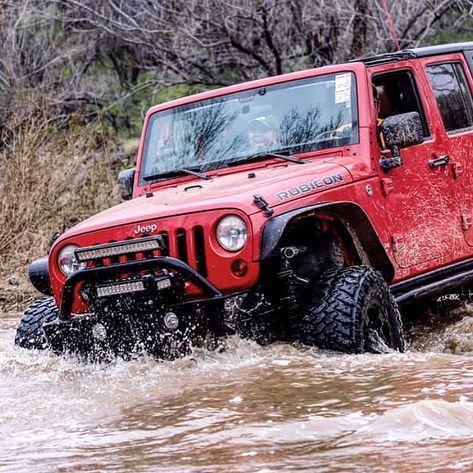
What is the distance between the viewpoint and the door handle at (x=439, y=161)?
21.1 feet

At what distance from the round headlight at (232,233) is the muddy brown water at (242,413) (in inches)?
18.8

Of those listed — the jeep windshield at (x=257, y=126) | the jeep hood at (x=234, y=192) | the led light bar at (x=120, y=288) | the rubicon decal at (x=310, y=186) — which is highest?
the jeep windshield at (x=257, y=126)

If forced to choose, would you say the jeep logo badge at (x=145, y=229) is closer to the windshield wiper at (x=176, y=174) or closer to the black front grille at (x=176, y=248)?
the black front grille at (x=176, y=248)

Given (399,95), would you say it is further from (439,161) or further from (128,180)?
(128,180)

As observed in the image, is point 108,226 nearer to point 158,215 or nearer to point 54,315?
point 158,215

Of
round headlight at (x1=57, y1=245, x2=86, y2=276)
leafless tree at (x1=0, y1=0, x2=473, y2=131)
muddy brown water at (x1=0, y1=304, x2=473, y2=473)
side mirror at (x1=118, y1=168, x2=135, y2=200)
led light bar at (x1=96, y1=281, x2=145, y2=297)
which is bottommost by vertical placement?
muddy brown water at (x1=0, y1=304, x2=473, y2=473)

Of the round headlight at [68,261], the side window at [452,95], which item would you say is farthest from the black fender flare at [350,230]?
the side window at [452,95]

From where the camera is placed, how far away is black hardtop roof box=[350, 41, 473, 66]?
6.31 meters

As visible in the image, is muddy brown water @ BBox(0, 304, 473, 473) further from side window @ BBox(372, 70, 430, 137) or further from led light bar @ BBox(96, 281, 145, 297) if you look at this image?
side window @ BBox(372, 70, 430, 137)

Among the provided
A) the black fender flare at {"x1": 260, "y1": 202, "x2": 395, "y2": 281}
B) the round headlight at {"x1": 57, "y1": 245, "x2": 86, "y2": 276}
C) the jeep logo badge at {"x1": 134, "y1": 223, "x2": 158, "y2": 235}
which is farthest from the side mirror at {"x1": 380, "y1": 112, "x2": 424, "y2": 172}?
the round headlight at {"x1": 57, "y1": 245, "x2": 86, "y2": 276}

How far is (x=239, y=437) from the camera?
3.84 meters

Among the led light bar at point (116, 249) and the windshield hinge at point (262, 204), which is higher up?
the windshield hinge at point (262, 204)

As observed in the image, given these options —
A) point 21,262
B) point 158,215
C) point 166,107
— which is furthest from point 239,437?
point 21,262

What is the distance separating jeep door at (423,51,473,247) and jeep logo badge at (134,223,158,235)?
2.27m
